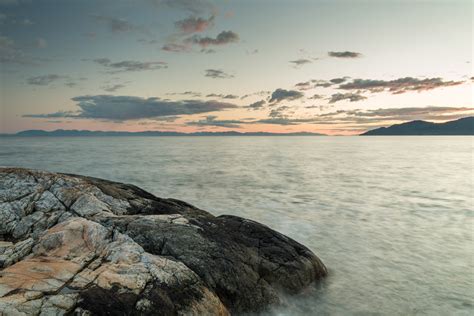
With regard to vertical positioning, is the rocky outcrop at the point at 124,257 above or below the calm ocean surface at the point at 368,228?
above

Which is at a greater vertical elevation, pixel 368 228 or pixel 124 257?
pixel 124 257

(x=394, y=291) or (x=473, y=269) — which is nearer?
(x=394, y=291)

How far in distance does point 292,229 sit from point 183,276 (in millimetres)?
9918

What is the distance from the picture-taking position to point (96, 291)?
4855 mm

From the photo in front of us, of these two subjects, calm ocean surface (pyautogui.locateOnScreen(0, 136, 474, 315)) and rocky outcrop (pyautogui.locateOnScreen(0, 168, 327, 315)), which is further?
calm ocean surface (pyautogui.locateOnScreen(0, 136, 474, 315))

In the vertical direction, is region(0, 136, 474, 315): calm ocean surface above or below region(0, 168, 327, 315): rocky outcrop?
below

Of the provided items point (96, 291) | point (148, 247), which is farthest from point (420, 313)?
point (96, 291)

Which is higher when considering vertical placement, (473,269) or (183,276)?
(183,276)

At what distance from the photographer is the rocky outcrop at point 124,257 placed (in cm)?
483

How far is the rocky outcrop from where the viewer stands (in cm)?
483

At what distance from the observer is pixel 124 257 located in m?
5.74

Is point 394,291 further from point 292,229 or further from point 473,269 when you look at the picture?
point 292,229

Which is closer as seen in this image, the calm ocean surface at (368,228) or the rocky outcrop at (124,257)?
the rocky outcrop at (124,257)

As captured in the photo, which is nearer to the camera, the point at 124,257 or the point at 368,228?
the point at 124,257
